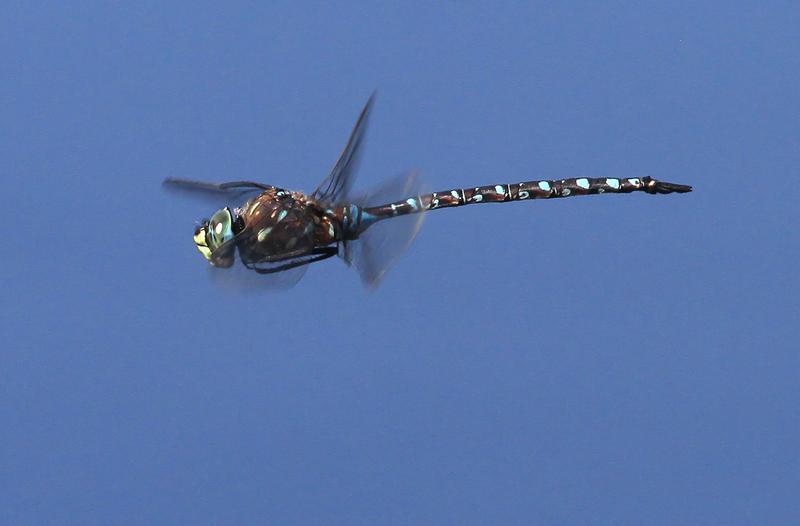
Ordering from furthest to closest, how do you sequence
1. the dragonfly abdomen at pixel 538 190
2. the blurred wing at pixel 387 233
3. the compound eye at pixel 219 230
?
the dragonfly abdomen at pixel 538 190
the blurred wing at pixel 387 233
the compound eye at pixel 219 230

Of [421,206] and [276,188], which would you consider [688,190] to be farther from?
[276,188]

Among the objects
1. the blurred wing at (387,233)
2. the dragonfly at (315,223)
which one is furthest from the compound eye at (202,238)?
the blurred wing at (387,233)

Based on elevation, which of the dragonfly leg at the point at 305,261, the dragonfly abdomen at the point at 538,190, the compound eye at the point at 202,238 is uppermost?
the dragonfly abdomen at the point at 538,190

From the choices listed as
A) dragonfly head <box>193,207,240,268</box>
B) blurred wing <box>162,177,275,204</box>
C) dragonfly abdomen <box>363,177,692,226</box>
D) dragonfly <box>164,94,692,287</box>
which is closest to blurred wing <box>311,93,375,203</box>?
dragonfly <box>164,94,692,287</box>

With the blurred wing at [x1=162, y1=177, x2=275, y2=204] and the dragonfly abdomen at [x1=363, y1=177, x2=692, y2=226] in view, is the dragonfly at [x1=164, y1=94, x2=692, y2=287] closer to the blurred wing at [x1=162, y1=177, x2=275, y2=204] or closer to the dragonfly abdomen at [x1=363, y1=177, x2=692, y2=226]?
the blurred wing at [x1=162, y1=177, x2=275, y2=204]

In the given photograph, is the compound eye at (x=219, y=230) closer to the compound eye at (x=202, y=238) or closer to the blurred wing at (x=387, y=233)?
the compound eye at (x=202, y=238)

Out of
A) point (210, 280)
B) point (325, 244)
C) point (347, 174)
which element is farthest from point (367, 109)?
point (210, 280)

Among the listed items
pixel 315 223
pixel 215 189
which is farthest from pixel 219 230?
pixel 315 223
